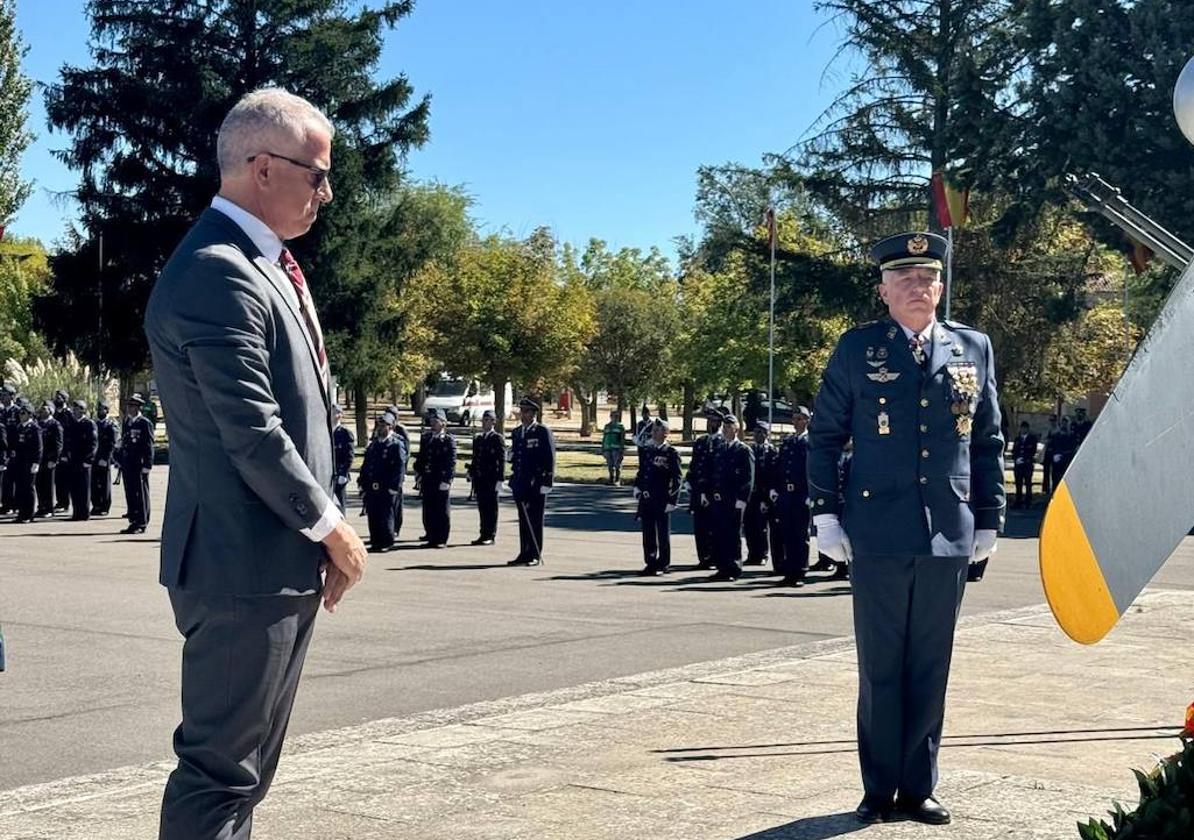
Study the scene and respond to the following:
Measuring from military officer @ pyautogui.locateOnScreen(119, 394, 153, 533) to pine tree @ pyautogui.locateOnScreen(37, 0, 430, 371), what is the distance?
22263 mm

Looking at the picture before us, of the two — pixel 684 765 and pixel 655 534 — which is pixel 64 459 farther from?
pixel 684 765

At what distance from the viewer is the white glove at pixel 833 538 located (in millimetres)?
5570

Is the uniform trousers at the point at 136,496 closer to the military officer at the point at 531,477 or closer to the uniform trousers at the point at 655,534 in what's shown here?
the military officer at the point at 531,477

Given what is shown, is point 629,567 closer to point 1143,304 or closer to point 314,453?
point 314,453

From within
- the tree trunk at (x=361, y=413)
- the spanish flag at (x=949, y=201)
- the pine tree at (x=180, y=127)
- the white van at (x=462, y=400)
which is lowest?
the tree trunk at (x=361, y=413)

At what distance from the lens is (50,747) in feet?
23.0

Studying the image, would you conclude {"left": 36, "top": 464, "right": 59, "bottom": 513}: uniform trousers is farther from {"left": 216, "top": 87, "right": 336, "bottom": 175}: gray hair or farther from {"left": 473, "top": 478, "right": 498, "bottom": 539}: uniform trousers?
{"left": 216, "top": 87, "right": 336, "bottom": 175}: gray hair

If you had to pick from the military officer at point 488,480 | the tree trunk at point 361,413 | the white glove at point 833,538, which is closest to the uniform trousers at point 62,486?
the military officer at point 488,480

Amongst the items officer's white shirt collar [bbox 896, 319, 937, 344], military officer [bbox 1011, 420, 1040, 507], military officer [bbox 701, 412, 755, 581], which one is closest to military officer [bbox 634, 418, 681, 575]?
military officer [bbox 701, 412, 755, 581]

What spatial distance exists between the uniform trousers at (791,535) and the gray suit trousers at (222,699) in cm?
1244

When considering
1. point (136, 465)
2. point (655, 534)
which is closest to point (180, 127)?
point (136, 465)

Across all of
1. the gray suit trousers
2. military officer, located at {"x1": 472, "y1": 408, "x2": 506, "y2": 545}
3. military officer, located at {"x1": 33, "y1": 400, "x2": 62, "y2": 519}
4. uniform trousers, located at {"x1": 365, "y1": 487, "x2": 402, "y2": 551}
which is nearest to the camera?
the gray suit trousers

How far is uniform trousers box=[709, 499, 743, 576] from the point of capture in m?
16.3

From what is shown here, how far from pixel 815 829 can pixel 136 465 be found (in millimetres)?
17932
